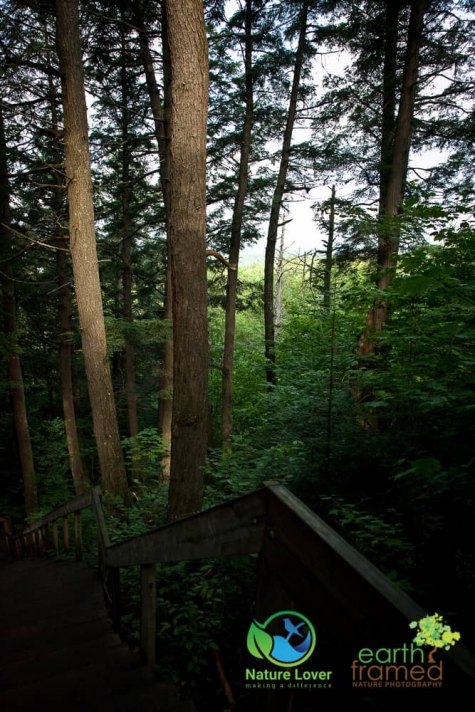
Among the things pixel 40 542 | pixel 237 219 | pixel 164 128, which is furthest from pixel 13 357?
pixel 237 219

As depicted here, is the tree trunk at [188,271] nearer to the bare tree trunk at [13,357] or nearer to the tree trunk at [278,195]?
the tree trunk at [278,195]

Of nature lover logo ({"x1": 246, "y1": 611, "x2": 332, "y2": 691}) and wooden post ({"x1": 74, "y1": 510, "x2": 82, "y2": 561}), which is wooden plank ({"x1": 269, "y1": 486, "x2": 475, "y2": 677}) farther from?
wooden post ({"x1": 74, "y1": 510, "x2": 82, "y2": 561})

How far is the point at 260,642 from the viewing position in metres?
1.34

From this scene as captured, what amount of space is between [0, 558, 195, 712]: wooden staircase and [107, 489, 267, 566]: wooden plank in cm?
70

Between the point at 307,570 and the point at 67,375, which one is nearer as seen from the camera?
the point at 307,570

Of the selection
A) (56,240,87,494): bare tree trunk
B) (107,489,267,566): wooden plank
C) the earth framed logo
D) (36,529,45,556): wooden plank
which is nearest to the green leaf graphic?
the earth framed logo

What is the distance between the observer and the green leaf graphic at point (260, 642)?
1319 mm

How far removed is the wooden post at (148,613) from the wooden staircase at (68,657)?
0.30ft

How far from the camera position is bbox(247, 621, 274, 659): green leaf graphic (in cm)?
132

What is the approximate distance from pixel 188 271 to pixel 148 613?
313 cm

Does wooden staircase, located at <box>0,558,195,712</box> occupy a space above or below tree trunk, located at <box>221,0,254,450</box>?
below

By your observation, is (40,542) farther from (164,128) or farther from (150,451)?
(164,128)

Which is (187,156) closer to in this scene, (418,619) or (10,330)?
(418,619)

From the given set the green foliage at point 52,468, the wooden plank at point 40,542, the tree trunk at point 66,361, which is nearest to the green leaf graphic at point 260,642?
the wooden plank at point 40,542
